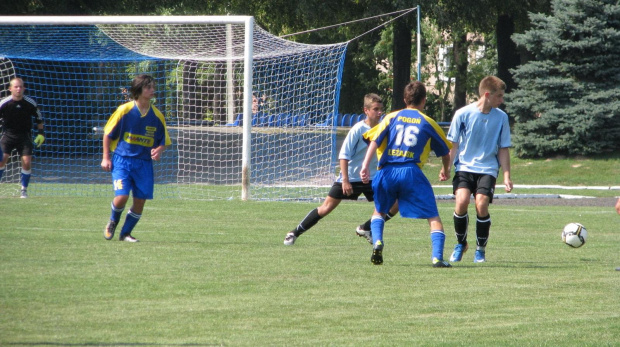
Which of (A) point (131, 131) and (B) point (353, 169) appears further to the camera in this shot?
(B) point (353, 169)

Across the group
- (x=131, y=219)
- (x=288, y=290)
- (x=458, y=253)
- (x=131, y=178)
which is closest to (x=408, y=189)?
(x=458, y=253)

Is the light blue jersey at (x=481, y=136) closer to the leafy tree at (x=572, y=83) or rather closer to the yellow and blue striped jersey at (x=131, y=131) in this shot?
the yellow and blue striped jersey at (x=131, y=131)

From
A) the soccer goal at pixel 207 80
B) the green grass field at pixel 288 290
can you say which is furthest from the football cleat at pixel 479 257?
the soccer goal at pixel 207 80

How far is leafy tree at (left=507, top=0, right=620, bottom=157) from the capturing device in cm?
2481

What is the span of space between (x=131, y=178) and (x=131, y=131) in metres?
0.53

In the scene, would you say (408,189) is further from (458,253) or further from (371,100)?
(371,100)

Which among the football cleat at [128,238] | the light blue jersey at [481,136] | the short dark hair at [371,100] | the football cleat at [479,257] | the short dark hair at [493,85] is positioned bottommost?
the football cleat at [128,238]

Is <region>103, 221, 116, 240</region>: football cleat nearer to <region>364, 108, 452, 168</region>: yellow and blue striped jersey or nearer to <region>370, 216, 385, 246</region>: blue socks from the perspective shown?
<region>370, 216, 385, 246</region>: blue socks

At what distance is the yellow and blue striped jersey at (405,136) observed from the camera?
8.33 metres

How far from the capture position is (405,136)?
8320mm

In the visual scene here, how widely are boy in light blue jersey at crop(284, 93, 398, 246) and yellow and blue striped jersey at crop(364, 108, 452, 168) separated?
82cm

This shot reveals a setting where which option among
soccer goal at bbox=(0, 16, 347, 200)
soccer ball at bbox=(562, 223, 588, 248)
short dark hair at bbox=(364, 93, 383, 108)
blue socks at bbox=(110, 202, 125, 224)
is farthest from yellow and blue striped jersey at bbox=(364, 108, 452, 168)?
soccer goal at bbox=(0, 16, 347, 200)

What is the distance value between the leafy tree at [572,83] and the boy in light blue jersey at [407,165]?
57.6 ft

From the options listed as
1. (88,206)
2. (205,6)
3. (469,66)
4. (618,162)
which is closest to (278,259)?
(88,206)
